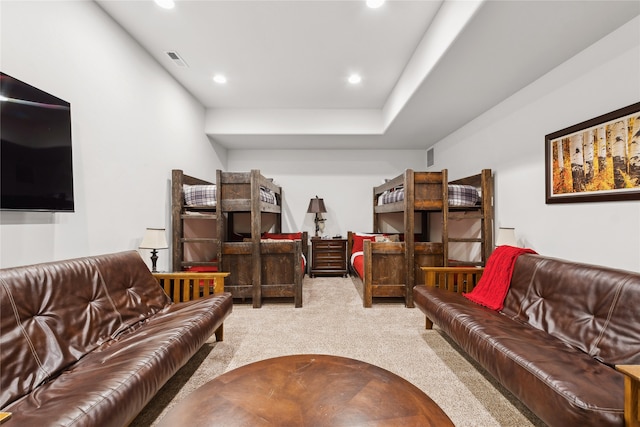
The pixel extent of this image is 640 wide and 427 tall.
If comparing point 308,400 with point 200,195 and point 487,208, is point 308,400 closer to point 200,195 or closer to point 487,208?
point 200,195

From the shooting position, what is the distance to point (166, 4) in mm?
2209

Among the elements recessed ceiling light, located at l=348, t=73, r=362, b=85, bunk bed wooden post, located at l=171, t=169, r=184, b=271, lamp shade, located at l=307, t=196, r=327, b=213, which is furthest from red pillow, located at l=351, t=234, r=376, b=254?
bunk bed wooden post, located at l=171, t=169, r=184, b=271

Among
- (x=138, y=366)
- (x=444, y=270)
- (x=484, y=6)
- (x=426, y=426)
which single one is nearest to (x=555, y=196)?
(x=444, y=270)

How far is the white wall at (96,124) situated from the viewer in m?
1.65

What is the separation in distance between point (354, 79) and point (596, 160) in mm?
2541

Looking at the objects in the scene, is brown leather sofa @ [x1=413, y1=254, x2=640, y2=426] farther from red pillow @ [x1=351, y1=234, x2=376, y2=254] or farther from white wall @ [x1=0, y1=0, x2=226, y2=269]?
white wall @ [x1=0, y1=0, x2=226, y2=269]

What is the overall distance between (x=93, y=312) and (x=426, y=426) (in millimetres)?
1928

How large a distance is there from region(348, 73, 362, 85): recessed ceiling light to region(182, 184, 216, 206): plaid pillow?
221 centimetres

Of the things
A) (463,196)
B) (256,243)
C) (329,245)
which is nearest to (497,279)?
(463,196)

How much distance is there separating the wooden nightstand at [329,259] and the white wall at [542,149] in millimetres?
2533

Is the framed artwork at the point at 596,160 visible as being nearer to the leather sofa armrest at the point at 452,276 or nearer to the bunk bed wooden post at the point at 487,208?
the bunk bed wooden post at the point at 487,208

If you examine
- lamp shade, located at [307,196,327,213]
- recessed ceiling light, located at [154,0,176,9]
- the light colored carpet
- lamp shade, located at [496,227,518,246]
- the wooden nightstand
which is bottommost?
the light colored carpet

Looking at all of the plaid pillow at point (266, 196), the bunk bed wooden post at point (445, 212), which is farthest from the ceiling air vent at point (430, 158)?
the plaid pillow at point (266, 196)

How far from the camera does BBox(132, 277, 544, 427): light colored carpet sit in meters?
1.57
